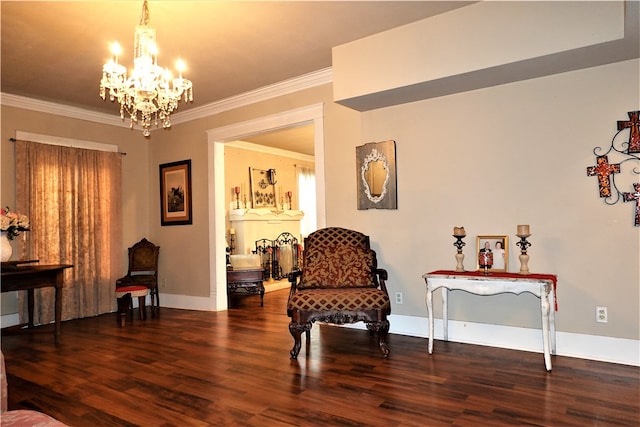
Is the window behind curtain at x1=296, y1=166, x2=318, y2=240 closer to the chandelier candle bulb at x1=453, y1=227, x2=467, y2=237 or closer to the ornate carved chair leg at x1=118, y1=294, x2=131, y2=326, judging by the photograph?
the ornate carved chair leg at x1=118, y1=294, x2=131, y2=326

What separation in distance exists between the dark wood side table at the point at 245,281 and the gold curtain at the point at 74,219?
1.54 m

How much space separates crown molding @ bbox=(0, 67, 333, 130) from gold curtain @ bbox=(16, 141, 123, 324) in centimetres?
48

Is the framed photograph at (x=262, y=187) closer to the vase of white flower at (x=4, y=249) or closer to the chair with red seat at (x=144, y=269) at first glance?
the chair with red seat at (x=144, y=269)

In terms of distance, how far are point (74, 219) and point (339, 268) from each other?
363 cm

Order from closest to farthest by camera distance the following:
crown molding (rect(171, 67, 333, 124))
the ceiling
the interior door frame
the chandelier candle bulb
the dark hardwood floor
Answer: the dark hardwood floor, the ceiling, the chandelier candle bulb, crown molding (rect(171, 67, 333, 124)), the interior door frame

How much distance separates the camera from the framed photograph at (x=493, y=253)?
131 inches

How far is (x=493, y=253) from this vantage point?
3.46 metres

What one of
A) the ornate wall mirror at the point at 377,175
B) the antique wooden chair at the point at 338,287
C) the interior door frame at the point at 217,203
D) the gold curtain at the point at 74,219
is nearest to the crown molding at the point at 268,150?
the interior door frame at the point at 217,203

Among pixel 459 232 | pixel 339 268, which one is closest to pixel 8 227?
pixel 339 268

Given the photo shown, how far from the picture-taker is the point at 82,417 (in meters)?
2.31

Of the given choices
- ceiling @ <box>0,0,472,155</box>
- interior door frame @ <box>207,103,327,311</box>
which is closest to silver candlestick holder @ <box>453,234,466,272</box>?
ceiling @ <box>0,0,472,155</box>

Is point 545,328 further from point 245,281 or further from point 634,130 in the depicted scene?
point 245,281

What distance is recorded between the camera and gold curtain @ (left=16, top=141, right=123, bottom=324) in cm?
485

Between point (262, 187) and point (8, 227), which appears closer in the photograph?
point (8, 227)
